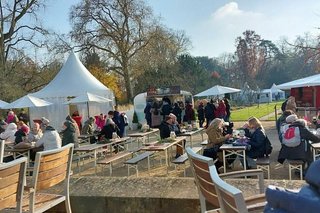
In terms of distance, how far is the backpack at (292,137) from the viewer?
6629mm

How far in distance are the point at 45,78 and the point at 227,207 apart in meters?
29.9

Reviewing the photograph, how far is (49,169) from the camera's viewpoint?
2.98 m

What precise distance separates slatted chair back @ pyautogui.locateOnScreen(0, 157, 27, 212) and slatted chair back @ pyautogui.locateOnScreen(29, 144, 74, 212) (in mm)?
212

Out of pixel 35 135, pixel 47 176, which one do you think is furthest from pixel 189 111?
pixel 47 176

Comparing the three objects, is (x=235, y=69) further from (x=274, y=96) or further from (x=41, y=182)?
(x=41, y=182)

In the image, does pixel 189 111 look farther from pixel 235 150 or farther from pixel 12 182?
pixel 12 182

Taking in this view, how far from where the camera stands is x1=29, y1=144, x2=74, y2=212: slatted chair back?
9.22 feet

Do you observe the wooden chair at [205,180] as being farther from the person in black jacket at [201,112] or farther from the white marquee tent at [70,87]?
the person in black jacket at [201,112]

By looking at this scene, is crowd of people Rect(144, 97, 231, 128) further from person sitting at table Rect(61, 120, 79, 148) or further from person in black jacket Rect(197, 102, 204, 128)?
person sitting at table Rect(61, 120, 79, 148)

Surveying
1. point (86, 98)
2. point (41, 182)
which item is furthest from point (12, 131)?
point (41, 182)

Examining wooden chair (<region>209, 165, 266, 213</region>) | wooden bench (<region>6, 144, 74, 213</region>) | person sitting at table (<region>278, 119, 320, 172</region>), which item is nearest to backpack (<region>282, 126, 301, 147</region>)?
person sitting at table (<region>278, 119, 320, 172</region>)

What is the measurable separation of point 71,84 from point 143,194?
14.2 meters

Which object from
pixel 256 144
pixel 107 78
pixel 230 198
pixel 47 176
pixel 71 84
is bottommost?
Result: pixel 256 144

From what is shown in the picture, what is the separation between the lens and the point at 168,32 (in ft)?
111
